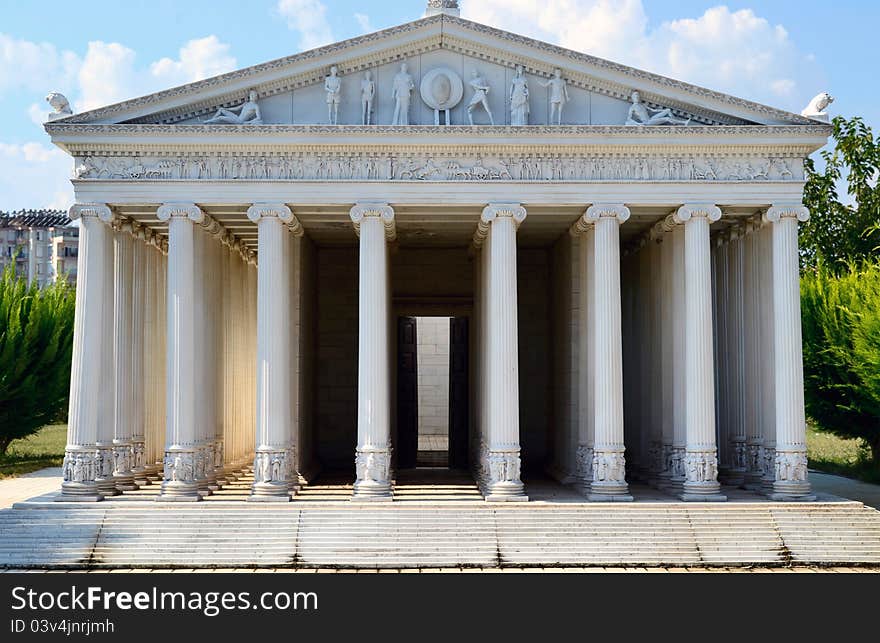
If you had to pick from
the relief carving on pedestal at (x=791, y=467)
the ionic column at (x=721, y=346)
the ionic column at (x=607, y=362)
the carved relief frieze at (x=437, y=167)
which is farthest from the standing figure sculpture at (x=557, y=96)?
the relief carving on pedestal at (x=791, y=467)

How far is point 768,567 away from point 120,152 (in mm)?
16146

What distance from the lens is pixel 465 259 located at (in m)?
29.9

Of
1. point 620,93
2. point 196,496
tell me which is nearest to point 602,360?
point 620,93

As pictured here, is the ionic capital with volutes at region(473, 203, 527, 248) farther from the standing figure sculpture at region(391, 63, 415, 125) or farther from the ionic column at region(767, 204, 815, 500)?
the ionic column at region(767, 204, 815, 500)

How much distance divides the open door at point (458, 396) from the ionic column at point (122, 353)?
11008mm

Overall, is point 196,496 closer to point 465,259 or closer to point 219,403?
point 219,403

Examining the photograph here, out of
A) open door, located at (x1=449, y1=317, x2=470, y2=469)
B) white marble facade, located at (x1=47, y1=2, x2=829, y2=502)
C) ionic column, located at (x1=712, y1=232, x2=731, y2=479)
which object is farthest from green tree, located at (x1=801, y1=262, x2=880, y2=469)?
open door, located at (x1=449, y1=317, x2=470, y2=469)

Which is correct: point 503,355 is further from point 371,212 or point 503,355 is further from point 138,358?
point 138,358

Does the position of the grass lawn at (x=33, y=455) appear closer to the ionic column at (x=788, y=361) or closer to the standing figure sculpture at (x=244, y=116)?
the standing figure sculpture at (x=244, y=116)

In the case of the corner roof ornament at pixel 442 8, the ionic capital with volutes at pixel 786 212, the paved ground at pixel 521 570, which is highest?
the corner roof ornament at pixel 442 8

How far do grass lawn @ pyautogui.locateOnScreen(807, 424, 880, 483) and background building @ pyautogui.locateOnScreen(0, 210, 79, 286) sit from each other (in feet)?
228

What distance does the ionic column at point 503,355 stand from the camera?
2034 centimetres

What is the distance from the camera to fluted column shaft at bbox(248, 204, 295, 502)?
20.3 metres

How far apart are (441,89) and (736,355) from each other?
397 inches
